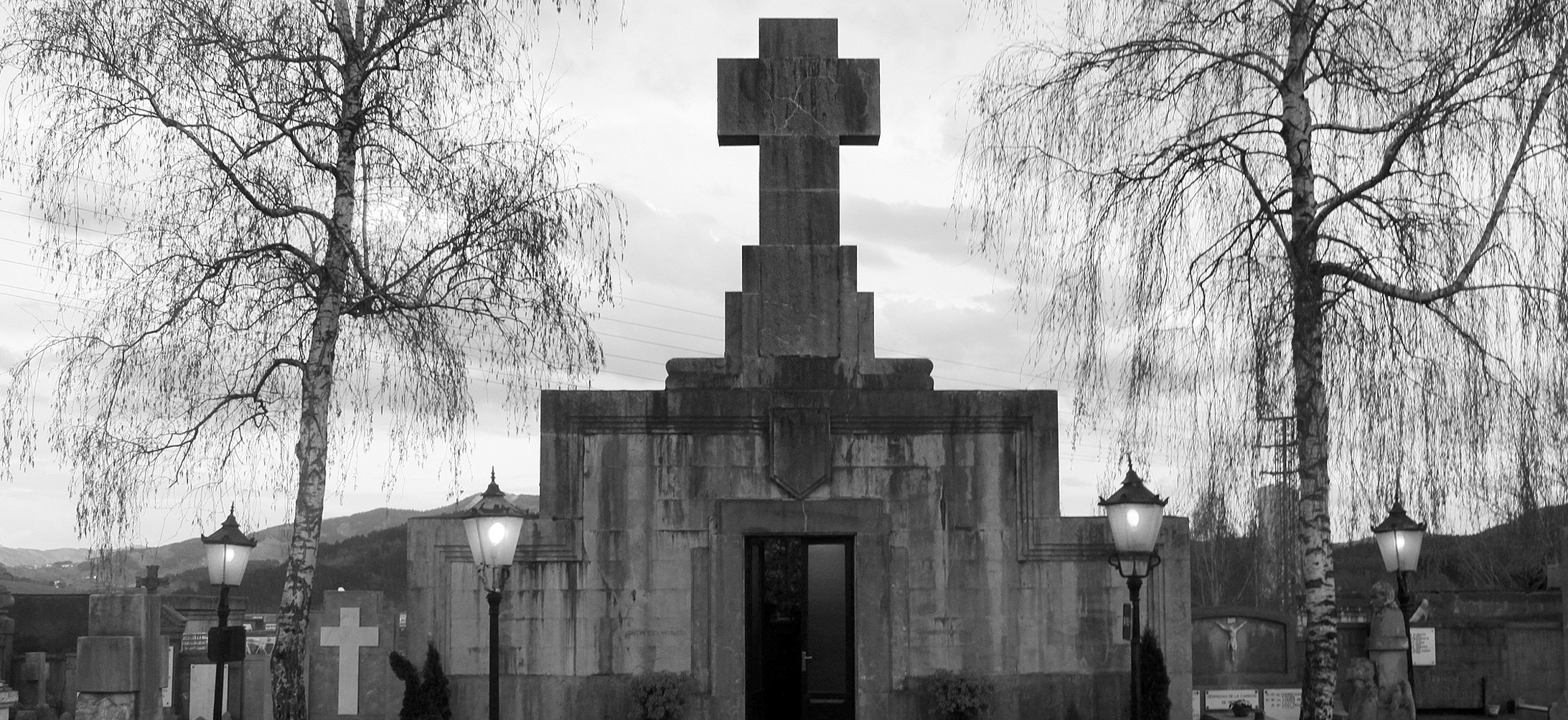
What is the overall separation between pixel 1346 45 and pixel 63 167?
39.1 ft

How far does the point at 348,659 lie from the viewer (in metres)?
14.6

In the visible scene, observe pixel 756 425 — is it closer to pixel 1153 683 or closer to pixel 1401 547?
pixel 1153 683

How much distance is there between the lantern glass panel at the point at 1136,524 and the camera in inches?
486

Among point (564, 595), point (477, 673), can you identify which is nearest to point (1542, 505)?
point (564, 595)

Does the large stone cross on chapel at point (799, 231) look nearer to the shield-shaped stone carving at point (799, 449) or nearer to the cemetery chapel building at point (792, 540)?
the cemetery chapel building at point (792, 540)

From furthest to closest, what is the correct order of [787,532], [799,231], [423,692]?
1. [799,231]
2. [787,532]
3. [423,692]

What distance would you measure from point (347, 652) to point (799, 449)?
5.21 meters

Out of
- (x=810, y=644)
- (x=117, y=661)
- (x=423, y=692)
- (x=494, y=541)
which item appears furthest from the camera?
(x=810, y=644)

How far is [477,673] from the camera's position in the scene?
13.9 metres

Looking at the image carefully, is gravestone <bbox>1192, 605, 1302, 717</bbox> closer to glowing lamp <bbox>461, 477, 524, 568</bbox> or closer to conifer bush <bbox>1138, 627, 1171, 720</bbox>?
conifer bush <bbox>1138, 627, 1171, 720</bbox>

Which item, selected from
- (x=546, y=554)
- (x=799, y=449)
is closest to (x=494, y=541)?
(x=546, y=554)

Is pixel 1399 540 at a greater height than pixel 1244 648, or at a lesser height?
greater

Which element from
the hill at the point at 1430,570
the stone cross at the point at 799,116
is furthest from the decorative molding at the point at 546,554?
the hill at the point at 1430,570

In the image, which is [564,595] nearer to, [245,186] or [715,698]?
[715,698]
